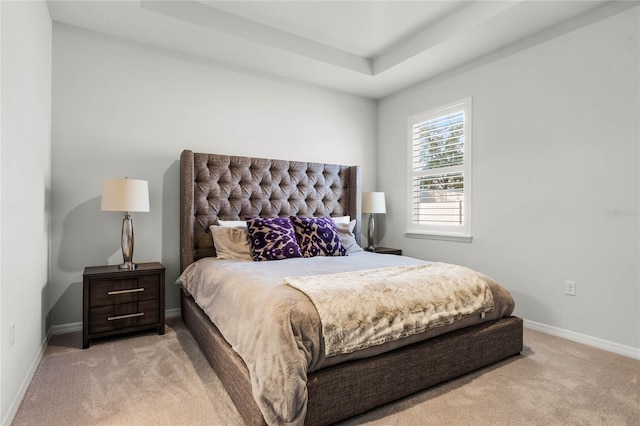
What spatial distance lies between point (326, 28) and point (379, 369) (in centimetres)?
294

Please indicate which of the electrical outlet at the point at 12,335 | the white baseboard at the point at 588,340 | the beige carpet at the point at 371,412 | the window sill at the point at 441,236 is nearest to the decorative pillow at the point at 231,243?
the beige carpet at the point at 371,412

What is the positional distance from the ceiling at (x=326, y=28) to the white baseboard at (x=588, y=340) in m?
2.52

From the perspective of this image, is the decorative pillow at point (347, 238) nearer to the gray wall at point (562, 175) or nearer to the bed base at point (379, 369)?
the gray wall at point (562, 175)

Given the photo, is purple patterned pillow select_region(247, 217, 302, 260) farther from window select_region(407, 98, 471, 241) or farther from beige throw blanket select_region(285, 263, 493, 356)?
window select_region(407, 98, 471, 241)

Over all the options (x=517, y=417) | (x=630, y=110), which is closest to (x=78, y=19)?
(x=517, y=417)

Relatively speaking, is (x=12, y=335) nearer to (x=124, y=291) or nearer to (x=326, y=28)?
(x=124, y=291)

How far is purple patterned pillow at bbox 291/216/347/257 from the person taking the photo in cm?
323

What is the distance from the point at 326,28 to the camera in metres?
3.27

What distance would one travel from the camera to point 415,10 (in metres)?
2.97

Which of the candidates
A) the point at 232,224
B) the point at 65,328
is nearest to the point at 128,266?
the point at 65,328

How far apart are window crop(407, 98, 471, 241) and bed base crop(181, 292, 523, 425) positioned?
1496 millimetres

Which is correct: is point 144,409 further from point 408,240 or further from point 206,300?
point 408,240

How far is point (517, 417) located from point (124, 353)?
2.50 metres

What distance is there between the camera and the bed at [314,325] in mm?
1648
